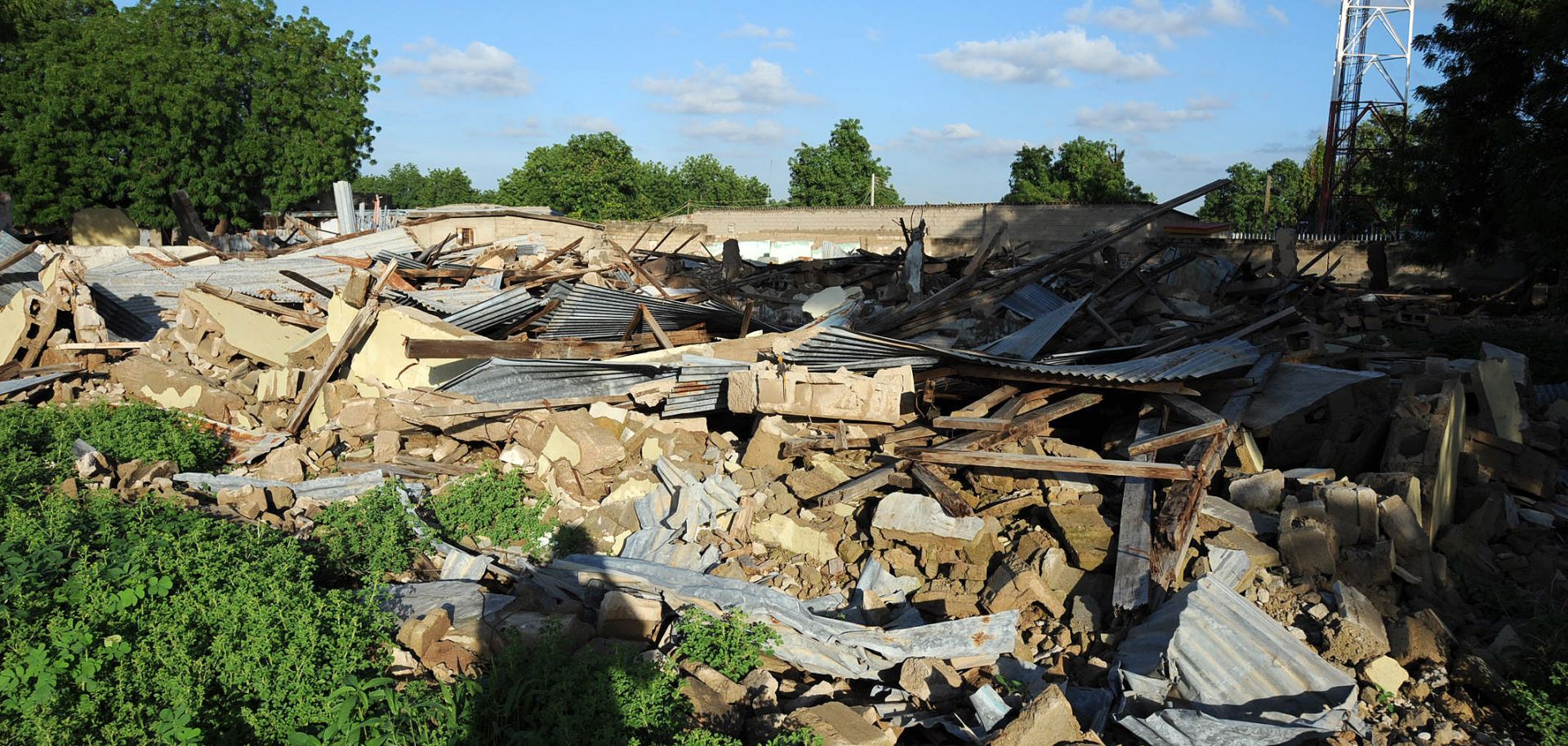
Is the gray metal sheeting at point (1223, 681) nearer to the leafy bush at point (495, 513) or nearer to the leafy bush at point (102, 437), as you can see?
the leafy bush at point (495, 513)

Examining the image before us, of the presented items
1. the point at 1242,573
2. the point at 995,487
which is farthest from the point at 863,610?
the point at 1242,573

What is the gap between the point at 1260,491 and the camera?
5.39 metres

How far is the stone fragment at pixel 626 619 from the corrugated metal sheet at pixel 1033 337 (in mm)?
3661

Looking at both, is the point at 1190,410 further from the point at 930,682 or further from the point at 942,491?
the point at 930,682

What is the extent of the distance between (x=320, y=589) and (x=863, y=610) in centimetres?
295

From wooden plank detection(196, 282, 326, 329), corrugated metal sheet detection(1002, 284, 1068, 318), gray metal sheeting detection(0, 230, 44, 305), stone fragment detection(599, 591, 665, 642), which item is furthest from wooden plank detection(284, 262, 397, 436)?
corrugated metal sheet detection(1002, 284, 1068, 318)

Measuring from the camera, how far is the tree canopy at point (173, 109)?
23750mm

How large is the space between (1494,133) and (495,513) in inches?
594

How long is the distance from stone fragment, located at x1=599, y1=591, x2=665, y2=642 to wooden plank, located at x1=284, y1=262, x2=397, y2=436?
16.4 ft

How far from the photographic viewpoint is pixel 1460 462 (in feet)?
20.0

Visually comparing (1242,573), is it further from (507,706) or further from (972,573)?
(507,706)

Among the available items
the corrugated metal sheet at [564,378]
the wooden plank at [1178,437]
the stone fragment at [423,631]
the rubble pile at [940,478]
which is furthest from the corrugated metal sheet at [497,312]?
the wooden plank at [1178,437]

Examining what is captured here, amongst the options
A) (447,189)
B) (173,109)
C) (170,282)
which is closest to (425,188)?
(447,189)

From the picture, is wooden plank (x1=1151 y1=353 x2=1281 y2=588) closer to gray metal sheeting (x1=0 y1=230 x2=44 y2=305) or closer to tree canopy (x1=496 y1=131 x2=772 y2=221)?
gray metal sheeting (x1=0 y1=230 x2=44 y2=305)
